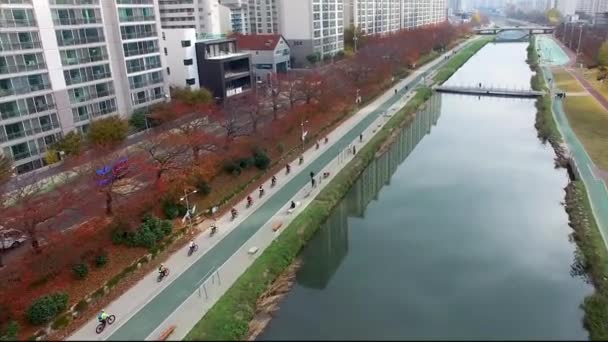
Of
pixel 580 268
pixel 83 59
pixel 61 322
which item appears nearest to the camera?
pixel 61 322

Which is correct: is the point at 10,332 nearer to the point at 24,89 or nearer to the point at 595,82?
the point at 24,89

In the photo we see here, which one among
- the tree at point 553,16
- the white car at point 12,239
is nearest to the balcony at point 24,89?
the white car at point 12,239

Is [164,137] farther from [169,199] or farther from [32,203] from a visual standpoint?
[32,203]

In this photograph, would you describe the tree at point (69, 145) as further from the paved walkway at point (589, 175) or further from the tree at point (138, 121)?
the paved walkway at point (589, 175)

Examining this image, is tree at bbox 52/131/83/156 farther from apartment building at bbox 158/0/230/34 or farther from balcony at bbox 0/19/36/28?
apartment building at bbox 158/0/230/34

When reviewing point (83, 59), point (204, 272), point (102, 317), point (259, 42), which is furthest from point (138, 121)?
point (259, 42)

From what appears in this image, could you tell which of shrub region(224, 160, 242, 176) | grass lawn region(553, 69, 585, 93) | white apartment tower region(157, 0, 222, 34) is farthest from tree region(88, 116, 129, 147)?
grass lawn region(553, 69, 585, 93)
